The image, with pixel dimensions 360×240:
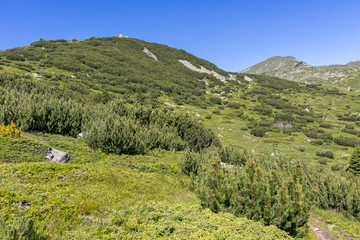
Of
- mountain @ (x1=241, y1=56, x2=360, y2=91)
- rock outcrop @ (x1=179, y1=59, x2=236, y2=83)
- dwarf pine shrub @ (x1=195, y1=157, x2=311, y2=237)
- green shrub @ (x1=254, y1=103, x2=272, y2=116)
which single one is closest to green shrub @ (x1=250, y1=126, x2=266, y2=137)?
green shrub @ (x1=254, y1=103, x2=272, y2=116)

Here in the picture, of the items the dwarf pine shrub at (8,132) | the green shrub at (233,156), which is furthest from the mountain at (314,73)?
the dwarf pine shrub at (8,132)

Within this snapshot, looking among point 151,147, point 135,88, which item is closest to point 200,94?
point 135,88

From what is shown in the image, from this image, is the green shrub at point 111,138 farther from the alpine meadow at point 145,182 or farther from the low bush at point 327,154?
the low bush at point 327,154

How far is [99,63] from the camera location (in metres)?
44.5

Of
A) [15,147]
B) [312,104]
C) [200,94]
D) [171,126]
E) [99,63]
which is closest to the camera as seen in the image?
[15,147]

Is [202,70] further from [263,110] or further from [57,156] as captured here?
[57,156]

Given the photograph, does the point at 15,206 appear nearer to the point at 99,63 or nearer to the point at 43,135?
the point at 43,135

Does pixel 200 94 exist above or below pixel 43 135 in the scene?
above

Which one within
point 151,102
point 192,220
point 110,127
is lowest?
point 192,220

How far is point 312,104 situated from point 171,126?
5703 centimetres

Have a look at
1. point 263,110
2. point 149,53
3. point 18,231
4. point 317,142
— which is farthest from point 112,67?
point 18,231

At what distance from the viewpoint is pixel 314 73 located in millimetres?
134375

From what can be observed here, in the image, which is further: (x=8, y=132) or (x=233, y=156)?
(x=233, y=156)

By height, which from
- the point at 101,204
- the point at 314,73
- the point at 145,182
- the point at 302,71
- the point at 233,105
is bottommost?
the point at 145,182
